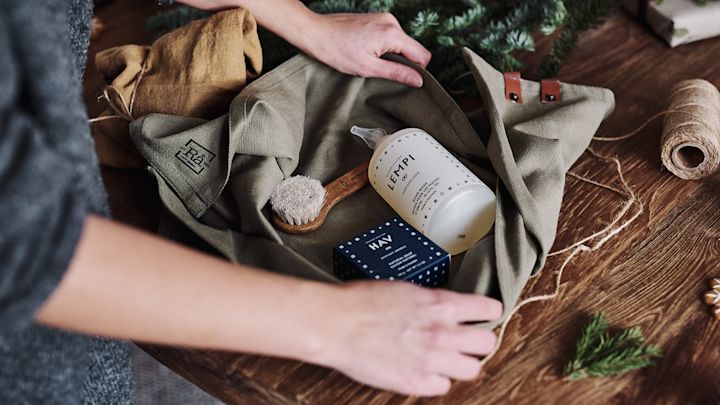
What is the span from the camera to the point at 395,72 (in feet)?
3.26

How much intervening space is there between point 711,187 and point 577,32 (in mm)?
321

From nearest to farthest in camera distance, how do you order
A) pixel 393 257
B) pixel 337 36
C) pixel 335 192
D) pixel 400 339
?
pixel 400 339
pixel 393 257
pixel 335 192
pixel 337 36

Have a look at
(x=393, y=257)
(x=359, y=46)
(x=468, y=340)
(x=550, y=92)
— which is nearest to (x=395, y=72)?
(x=359, y=46)

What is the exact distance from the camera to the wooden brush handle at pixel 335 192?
0.86 meters

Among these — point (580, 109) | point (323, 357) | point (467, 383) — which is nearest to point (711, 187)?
point (580, 109)

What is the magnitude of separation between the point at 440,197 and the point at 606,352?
0.70ft

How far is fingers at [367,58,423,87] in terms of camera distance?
981 millimetres

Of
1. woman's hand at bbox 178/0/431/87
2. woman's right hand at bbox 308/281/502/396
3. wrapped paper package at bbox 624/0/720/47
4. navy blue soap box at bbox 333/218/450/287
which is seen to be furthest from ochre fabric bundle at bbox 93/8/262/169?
wrapped paper package at bbox 624/0/720/47

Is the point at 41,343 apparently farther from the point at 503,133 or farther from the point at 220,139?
the point at 503,133

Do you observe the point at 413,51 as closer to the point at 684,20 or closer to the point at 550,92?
the point at 550,92

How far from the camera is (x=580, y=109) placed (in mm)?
960

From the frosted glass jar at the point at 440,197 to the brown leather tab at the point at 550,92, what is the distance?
18 cm

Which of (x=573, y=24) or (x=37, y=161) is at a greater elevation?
(x=37, y=161)

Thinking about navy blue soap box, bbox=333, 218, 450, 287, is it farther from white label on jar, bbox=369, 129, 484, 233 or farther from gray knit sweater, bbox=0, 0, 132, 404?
gray knit sweater, bbox=0, 0, 132, 404
